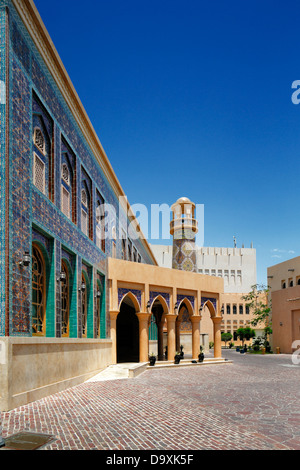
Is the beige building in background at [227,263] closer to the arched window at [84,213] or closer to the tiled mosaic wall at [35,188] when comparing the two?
the arched window at [84,213]

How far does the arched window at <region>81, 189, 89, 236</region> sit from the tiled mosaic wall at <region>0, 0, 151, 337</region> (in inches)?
19.0

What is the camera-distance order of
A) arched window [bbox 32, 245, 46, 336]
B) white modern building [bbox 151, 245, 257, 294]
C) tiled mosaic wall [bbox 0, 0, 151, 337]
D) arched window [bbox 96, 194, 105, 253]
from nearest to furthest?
1. tiled mosaic wall [bbox 0, 0, 151, 337]
2. arched window [bbox 32, 245, 46, 336]
3. arched window [bbox 96, 194, 105, 253]
4. white modern building [bbox 151, 245, 257, 294]

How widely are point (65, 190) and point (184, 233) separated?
17.4 m

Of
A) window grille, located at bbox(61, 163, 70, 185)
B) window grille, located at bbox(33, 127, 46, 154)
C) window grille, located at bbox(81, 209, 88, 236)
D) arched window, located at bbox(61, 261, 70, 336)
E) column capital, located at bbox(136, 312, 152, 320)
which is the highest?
window grille, located at bbox(33, 127, 46, 154)

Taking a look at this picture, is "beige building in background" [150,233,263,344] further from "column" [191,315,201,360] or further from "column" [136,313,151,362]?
"column" [136,313,151,362]

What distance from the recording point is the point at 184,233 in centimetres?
3206

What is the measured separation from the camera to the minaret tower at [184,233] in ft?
105

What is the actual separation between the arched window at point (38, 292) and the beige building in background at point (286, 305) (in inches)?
982

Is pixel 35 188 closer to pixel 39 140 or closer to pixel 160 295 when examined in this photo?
pixel 39 140

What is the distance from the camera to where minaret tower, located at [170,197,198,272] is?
3209cm

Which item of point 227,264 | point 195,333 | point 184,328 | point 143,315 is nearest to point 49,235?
point 143,315

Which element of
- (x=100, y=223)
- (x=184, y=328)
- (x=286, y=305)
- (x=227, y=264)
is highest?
(x=227, y=264)

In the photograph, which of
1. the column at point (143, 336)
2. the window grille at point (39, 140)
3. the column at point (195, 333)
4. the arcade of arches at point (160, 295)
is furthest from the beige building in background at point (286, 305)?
the window grille at point (39, 140)

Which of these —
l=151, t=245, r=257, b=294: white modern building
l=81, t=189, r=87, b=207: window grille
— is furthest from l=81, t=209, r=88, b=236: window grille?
l=151, t=245, r=257, b=294: white modern building
